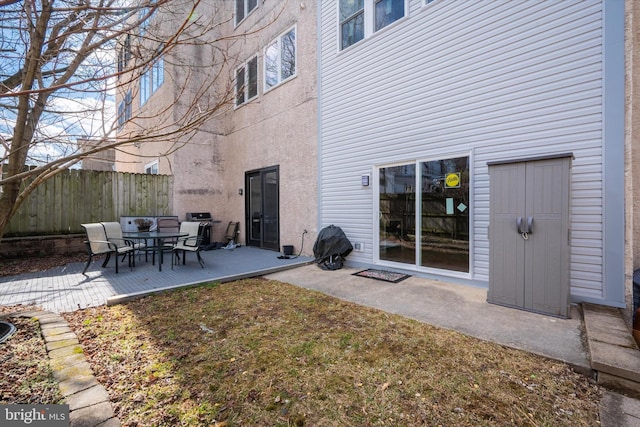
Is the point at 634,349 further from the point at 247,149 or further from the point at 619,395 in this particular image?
the point at 247,149

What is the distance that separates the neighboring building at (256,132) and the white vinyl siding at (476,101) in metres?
0.76

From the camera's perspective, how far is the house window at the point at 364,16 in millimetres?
5512

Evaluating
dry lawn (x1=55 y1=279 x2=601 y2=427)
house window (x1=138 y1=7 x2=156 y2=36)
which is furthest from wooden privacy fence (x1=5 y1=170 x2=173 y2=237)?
house window (x1=138 y1=7 x2=156 y2=36)

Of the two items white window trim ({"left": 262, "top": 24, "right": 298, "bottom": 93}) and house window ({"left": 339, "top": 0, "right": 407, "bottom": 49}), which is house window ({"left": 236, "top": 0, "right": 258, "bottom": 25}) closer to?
white window trim ({"left": 262, "top": 24, "right": 298, "bottom": 93})

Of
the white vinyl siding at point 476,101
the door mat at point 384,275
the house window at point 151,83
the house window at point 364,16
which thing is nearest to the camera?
the white vinyl siding at point 476,101

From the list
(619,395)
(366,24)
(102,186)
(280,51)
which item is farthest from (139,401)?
(280,51)

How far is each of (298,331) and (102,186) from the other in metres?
7.59

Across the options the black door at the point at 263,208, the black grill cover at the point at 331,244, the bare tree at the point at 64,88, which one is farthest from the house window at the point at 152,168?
the bare tree at the point at 64,88

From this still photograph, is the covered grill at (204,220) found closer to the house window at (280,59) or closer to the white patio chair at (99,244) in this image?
the white patio chair at (99,244)

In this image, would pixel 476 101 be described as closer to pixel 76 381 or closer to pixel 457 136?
pixel 457 136

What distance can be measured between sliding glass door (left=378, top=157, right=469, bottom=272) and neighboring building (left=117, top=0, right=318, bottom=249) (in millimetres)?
1968

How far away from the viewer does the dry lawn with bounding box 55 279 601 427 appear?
1817mm

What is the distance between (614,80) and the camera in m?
3.35

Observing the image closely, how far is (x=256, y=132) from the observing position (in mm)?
8664
